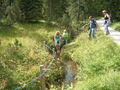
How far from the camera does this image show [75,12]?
89.0 feet

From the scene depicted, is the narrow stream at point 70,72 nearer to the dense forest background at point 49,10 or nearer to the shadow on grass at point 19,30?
the shadow on grass at point 19,30

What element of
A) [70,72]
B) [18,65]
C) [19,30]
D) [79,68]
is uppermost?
[19,30]

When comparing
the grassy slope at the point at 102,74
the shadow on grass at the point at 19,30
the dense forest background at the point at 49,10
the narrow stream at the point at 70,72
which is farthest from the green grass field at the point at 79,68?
the dense forest background at the point at 49,10

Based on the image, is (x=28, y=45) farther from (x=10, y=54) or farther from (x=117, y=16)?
(x=117, y=16)

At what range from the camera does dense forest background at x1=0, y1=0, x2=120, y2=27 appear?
2503 centimetres

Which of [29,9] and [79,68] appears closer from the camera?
[79,68]

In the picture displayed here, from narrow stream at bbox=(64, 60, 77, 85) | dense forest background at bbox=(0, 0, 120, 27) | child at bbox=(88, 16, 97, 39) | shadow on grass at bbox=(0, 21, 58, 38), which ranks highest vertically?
dense forest background at bbox=(0, 0, 120, 27)

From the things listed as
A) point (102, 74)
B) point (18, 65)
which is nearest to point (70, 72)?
point (18, 65)

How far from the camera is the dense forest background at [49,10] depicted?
2503 cm

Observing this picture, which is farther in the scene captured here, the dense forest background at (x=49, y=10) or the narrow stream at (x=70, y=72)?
the dense forest background at (x=49, y=10)

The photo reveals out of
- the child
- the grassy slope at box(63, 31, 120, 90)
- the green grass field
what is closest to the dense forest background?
the child

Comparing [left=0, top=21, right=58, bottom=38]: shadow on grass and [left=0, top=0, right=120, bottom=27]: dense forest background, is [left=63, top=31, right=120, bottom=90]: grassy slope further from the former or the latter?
[left=0, top=0, right=120, bottom=27]: dense forest background

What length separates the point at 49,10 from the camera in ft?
Result: 108

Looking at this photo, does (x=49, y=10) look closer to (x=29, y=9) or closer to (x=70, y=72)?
(x=29, y=9)
